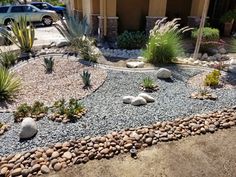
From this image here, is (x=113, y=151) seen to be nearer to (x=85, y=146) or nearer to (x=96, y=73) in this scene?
(x=85, y=146)

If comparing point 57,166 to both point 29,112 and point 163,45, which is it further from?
point 163,45

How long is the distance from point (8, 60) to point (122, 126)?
5234 mm

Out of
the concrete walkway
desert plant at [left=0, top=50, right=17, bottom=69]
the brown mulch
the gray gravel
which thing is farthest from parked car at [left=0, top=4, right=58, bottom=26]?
the concrete walkway

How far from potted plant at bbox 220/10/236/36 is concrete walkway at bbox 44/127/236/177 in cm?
990

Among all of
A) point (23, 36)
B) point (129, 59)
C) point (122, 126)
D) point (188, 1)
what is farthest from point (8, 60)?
point (188, 1)

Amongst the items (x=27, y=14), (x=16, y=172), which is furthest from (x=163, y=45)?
(x=27, y=14)

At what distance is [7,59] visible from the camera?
7469 millimetres

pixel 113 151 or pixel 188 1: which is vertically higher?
pixel 188 1

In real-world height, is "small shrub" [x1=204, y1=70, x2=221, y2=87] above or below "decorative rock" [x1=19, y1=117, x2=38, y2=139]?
above

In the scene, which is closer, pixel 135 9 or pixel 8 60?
pixel 8 60

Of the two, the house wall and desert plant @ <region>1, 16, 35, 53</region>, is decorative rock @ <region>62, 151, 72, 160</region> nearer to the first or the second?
desert plant @ <region>1, 16, 35, 53</region>

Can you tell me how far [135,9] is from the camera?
1205 centimetres

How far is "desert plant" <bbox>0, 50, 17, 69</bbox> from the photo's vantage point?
7.38 metres

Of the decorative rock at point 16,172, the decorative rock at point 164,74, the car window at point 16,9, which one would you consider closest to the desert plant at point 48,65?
the decorative rock at point 164,74
